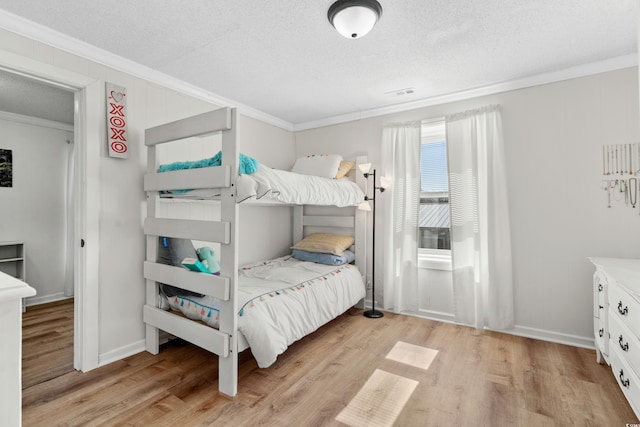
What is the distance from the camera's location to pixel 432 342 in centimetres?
277

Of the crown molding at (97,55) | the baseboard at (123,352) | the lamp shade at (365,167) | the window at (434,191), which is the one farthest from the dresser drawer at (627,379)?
the baseboard at (123,352)

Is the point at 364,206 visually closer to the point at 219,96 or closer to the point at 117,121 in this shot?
the point at 219,96

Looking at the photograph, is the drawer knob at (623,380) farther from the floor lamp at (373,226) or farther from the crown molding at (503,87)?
the crown molding at (503,87)

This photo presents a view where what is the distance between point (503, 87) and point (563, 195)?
1119 mm

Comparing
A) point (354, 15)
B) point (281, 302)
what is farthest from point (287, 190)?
point (354, 15)

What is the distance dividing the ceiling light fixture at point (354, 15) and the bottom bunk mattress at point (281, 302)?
1850mm

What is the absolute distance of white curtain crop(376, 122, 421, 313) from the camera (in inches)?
134

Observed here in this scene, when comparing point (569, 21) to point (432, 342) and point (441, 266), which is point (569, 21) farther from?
point (432, 342)

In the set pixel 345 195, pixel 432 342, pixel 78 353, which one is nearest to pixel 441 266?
pixel 432 342

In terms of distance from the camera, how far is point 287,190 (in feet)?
8.04

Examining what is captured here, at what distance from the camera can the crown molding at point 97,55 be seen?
77.4 inches

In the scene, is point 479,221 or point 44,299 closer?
point 479,221

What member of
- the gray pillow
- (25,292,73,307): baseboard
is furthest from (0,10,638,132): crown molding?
(25,292,73,307): baseboard

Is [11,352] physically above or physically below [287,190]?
below
